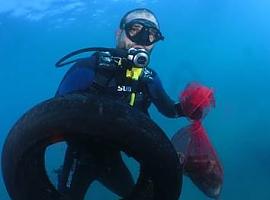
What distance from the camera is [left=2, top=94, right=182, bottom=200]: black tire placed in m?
2.92

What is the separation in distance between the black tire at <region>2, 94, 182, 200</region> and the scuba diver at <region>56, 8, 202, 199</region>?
0.33 meters

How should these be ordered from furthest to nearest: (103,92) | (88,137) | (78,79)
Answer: (78,79)
(103,92)
(88,137)

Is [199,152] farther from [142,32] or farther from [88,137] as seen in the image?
[88,137]

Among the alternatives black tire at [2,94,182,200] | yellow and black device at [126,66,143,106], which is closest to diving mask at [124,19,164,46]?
yellow and black device at [126,66,143,106]

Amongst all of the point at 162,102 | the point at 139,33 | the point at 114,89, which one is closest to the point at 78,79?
the point at 114,89

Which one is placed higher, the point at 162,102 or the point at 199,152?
the point at 162,102

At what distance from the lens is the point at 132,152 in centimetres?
305

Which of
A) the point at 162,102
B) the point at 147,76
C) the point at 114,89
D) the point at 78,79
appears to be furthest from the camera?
the point at 162,102

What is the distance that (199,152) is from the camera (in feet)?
13.9

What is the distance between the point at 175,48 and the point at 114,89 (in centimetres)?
1218

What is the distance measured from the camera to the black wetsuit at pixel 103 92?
143 inches

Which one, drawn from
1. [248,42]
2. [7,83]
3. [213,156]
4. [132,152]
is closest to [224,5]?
[248,42]

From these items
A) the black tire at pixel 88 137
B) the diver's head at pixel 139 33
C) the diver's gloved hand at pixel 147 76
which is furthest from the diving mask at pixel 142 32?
the black tire at pixel 88 137

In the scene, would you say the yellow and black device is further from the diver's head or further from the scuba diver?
the diver's head
